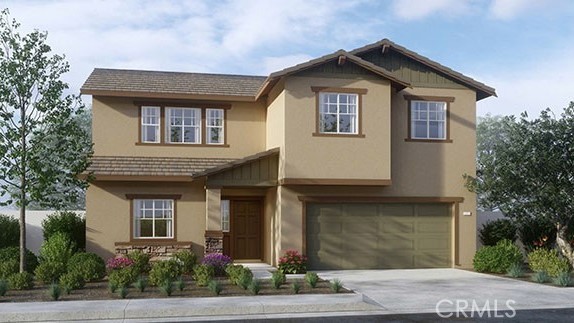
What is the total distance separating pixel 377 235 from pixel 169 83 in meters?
9.25

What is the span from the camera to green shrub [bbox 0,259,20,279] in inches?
639

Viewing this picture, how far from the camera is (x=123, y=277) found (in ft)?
48.5

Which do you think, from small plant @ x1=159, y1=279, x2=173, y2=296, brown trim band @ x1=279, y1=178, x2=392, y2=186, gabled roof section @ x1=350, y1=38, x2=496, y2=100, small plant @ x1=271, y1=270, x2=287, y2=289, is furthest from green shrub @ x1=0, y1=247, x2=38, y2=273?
gabled roof section @ x1=350, y1=38, x2=496, y2=100

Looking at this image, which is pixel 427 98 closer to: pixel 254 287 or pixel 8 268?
pixel 254 287

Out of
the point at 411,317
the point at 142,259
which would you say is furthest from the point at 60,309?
the point at 411,317

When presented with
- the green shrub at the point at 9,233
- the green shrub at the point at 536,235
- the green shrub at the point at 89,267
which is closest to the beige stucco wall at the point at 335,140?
the green shrub at the point at 89,267

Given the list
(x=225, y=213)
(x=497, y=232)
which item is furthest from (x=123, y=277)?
(x=497, y=232)

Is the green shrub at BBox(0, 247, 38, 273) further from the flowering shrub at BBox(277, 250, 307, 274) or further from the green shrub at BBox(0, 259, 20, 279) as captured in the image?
the flowering shrub at BBox(277, 250, 307, 274)

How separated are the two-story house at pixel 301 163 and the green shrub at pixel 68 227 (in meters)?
1.13

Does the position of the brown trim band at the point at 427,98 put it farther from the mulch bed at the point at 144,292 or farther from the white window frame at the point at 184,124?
the mulch bed at the point at 144,292

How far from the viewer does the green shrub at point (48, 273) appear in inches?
623

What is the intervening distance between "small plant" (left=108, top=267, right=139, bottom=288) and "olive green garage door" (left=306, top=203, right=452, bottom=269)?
258 inches

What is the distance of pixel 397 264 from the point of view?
20.6 m

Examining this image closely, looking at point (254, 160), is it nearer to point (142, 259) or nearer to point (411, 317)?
point (142, 259)
